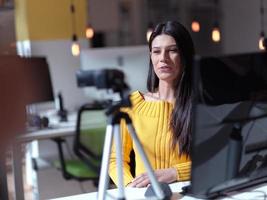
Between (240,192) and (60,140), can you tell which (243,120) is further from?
(60,140)

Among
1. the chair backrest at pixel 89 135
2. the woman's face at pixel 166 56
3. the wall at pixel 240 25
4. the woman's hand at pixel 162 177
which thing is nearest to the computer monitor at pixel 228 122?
the woman's hand at pixel 162 177

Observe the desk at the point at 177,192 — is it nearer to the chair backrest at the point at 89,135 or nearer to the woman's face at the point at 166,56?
the woman's face at the point at 166,56

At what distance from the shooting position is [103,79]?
3473 millimetres

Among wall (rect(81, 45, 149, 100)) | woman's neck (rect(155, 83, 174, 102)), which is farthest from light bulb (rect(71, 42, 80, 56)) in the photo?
woman's neck (rect(155, 83, 174, 102))

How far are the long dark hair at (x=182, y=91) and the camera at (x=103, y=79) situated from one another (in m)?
1.56

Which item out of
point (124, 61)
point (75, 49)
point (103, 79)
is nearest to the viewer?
point (103, 79)

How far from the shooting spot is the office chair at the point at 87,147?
339 centimetres

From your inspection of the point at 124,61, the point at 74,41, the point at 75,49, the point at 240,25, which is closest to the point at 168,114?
the point at 124,61

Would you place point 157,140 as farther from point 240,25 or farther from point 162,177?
point 240,25

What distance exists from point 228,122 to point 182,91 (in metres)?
0.52

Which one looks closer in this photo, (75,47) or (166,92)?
(166,92)

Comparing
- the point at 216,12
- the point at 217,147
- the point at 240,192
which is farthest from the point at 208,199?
the point at 216,12

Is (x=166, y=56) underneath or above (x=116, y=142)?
above

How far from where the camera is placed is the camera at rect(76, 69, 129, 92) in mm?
3384
